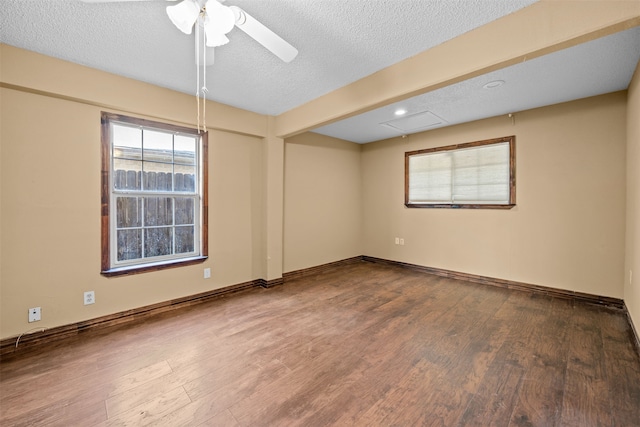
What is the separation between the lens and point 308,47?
2.21m

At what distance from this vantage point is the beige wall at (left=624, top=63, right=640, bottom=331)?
7.68 ft

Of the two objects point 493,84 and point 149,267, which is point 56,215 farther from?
point 493,84

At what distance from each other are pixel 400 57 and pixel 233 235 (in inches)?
113

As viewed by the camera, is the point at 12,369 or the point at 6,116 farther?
the point at 6,116

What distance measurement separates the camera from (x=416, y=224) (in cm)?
487

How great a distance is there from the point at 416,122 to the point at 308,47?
8.13 feet

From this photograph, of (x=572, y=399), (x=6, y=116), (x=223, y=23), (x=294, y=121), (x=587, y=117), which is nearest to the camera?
(x=223, y=23)

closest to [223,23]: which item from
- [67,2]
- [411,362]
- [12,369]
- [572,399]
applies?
[67,2]

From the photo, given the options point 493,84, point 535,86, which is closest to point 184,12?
point 493,84

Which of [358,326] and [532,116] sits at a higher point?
[532,116]

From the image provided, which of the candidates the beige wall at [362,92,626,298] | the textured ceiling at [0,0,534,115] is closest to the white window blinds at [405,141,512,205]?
the beige wall at [362,92,626,298]

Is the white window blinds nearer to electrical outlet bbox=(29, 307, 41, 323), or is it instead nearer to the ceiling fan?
the ceiling fan

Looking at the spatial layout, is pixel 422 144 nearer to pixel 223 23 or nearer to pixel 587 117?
pixel 587 117

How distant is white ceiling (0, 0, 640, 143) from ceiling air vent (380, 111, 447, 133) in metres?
0.48
